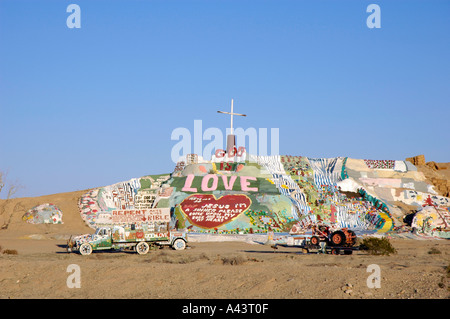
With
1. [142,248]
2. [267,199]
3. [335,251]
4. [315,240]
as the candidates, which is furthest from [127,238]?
[267,199]

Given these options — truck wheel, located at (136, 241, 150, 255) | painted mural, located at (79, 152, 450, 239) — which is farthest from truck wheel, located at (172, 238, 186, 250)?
painted mural, located at (79, 152, 450, 239)

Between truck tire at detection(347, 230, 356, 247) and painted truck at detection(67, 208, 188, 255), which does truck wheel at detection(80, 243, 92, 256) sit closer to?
painted truck at detection(67, 208, 188, 255)

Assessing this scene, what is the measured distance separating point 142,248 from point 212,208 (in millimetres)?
20694

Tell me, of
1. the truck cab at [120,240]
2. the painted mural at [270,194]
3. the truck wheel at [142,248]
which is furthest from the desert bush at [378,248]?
the painted mural at [270,194]

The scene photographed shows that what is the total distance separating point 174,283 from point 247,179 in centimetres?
4071

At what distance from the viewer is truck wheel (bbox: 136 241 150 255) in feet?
105

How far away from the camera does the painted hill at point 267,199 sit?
51.2m

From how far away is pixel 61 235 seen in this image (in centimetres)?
4881

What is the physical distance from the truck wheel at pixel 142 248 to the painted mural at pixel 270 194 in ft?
58.1

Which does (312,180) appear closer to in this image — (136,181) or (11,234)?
(136,181)

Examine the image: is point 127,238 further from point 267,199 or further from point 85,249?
point 267,199

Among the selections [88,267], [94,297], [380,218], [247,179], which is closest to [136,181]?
[247,179]

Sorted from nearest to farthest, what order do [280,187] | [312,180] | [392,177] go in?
1. [280,187]
2. [312,180]
3. [392,177]

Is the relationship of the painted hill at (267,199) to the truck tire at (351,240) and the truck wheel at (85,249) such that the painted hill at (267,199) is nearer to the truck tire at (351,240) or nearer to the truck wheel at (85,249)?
the truck wheel at (85,249)
